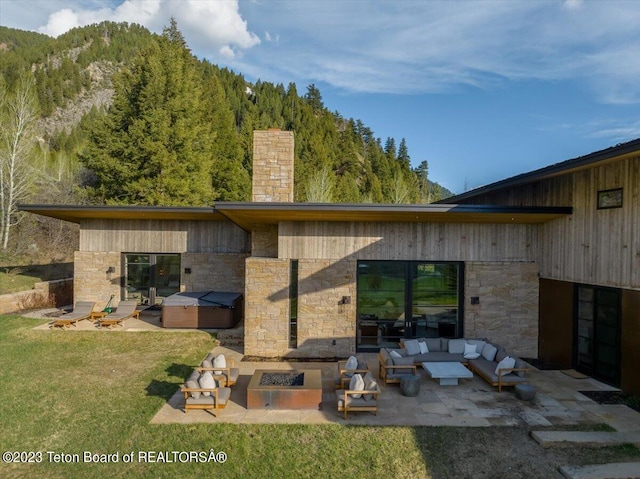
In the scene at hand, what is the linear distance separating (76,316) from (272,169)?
844cm

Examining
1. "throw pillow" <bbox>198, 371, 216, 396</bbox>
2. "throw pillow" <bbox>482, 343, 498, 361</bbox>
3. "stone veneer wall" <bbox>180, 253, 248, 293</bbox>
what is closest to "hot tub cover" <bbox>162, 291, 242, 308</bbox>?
"stone veneer wall" <bbox>180, 253, 248, 293</bbox>

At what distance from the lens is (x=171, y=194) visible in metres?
21.3

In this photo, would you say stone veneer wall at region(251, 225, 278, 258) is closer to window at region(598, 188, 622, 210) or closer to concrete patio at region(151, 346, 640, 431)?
concrete patio at region(151, 346, 640, 431)

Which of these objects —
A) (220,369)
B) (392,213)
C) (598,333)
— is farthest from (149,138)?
(598,333)

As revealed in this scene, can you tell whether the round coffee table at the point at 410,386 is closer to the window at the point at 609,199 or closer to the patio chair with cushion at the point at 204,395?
the patio chair with cushion at the point at 204,395

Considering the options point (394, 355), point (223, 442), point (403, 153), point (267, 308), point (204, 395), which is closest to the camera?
point (223, 442)

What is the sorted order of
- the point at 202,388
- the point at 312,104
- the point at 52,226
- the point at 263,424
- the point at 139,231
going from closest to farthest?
the point at 263,424, the point at 202,388, the point at 139,231, the point at 52,226, the point at 312,104

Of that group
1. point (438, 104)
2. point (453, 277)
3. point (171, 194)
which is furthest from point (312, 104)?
point (453, 277)

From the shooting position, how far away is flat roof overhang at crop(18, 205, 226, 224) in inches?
436

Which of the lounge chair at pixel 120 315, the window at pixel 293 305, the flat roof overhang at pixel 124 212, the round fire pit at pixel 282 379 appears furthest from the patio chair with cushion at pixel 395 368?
the lounge chair at pixel 120 315

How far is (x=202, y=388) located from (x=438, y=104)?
26155 millimetres

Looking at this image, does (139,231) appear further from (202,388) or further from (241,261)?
(202,388)

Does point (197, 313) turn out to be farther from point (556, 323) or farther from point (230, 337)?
point (556, 323)

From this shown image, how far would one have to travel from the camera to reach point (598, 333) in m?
7.86
